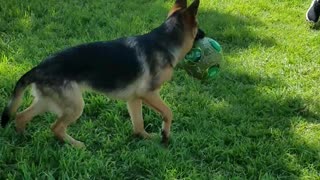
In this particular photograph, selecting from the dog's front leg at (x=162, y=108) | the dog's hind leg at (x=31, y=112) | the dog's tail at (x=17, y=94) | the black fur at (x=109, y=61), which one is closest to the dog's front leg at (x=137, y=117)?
the dog's front leg at (x=162, y=108)

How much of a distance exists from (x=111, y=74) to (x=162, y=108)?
0.57 meters

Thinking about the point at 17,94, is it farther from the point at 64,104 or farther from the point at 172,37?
the point at 172,37

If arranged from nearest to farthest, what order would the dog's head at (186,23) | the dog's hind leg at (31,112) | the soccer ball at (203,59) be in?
the dog's hind leg at (31,112) < the dog's head at (186,23) < the soccer ball at (203,59)

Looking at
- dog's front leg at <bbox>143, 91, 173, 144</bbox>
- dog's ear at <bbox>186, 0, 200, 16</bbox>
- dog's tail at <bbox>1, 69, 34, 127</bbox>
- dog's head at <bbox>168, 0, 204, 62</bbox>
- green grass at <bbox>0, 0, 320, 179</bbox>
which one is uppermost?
dog's ear at <bbox>186, 0, 200, 16</bbox>

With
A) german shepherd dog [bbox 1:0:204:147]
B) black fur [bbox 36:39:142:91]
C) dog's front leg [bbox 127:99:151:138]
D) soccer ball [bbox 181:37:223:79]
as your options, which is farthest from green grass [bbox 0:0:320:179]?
black fur [bbox 36:39:142:91]

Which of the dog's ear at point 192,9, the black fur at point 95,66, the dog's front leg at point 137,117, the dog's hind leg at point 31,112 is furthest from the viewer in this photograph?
the dog's front leg at point 137,117

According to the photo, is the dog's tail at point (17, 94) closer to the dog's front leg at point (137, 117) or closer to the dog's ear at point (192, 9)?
the dog's front leg at point (137, 117)

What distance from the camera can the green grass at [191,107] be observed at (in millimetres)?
3791

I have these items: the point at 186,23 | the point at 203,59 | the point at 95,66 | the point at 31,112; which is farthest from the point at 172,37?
the point at 31,112

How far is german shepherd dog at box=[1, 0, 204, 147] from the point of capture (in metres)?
3.69

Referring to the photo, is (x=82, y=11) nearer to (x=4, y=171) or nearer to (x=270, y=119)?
(x=270, y=119)

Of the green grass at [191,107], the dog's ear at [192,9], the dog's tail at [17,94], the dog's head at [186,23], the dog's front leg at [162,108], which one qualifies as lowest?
the green grass at [191,107]

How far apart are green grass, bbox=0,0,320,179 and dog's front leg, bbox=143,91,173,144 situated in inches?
4.5

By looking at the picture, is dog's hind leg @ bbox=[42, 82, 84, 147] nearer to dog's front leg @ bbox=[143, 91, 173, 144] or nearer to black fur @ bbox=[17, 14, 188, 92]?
black fur @ bbox=[17, 14, 188, 92]
